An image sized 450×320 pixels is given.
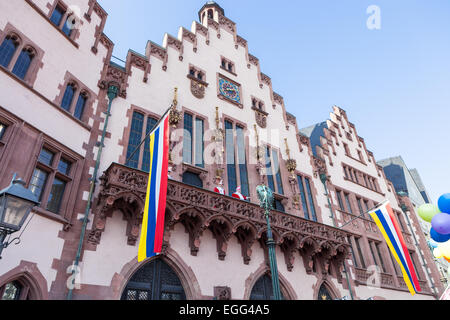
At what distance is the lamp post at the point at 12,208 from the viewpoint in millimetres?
5430

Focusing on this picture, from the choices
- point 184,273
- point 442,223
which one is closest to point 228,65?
point 184,273

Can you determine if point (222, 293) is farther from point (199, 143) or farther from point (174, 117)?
point (174, 117)

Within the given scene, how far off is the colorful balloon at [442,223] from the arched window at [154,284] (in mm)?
9239

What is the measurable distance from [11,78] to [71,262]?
21.2ft

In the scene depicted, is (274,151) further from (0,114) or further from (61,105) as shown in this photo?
(0,114)

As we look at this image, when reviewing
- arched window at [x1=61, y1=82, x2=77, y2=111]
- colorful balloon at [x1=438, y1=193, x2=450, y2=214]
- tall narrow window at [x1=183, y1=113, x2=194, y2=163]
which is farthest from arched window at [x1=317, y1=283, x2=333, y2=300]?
arched window at [x1=61, y1=82, x2=77, y2=111]

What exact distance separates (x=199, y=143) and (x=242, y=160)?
2976 mm

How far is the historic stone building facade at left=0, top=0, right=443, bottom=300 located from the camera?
10.3 m

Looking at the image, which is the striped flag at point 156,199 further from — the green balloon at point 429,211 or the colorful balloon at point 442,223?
the green balloon at point 429,211

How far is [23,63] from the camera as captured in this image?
1141cm

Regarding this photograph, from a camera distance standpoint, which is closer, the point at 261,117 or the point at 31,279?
the point at 31,279

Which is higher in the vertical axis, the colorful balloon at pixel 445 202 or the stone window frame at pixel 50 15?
the stone window frame at pixel 50 15

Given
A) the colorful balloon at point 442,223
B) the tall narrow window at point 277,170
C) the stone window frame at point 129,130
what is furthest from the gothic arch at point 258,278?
the colorful balloon at point 442,223

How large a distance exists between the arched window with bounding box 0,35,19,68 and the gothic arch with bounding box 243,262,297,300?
41.8ft
